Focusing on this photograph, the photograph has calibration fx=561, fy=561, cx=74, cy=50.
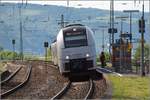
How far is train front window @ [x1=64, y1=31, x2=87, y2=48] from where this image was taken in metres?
34.7

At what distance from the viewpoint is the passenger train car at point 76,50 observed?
3394cm

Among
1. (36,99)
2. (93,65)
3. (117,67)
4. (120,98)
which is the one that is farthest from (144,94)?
(117,67)

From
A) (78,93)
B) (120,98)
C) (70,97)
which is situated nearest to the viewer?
(120,98)

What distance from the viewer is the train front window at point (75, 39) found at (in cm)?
3469

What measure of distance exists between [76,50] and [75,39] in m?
0.87

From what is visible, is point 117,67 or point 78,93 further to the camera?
point 117,67

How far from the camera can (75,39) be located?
3488 centimetres

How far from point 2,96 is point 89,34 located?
1288 cm

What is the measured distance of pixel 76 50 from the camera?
113ft

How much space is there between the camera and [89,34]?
3450 cm

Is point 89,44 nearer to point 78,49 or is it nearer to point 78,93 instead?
point 78,49

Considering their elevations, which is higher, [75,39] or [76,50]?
[75,39]

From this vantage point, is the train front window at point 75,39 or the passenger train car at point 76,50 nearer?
the passenger train car at point 76,50

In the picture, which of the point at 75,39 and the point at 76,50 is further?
the point at 75,39
